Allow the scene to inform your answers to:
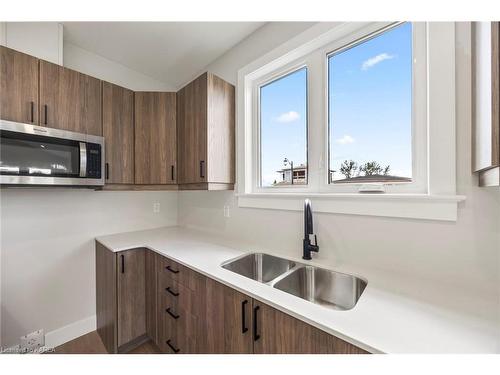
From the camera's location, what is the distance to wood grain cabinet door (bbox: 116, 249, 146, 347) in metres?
1.58

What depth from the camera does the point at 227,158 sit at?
1830 millimetres

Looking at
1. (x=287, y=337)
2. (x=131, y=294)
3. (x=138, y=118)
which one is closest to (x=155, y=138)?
(x=138, y=118)

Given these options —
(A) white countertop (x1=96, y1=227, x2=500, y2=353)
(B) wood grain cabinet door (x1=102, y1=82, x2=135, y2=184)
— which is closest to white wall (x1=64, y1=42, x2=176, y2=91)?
(B) wood grain cabinet door (x1=102, y1=82, x2=135, y2=184)

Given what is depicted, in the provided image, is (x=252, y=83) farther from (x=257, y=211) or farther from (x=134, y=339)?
(x=134, y=339)

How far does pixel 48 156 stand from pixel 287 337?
1.74m

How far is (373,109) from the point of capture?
128 centimetres

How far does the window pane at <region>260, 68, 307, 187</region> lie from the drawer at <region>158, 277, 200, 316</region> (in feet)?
3.26

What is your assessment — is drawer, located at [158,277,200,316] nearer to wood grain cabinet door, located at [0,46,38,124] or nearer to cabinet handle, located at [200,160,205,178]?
cabinet handle, located at [200,160,205,178]

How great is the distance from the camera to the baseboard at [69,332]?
1719 millimetres

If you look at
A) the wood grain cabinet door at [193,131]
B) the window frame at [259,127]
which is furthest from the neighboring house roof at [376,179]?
the wood grain cabinet door at [193,131]

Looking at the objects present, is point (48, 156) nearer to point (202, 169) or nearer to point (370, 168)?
point (202, 169)

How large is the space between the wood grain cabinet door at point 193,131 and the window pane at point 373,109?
0.95 metres
